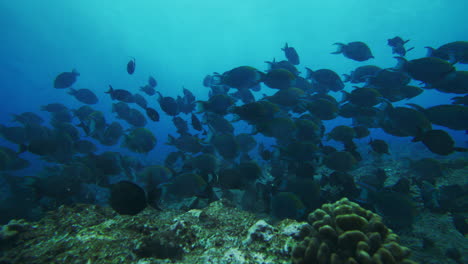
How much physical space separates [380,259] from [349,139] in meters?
4.63

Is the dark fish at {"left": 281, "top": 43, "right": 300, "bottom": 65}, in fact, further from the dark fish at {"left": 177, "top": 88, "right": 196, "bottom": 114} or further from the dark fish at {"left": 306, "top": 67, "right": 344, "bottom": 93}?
the dark fish at {"left": 177, "top": 88, "right": 196, "bottom": 114}

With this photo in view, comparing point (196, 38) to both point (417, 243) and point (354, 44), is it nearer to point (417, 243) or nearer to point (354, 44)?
point (354, 44)

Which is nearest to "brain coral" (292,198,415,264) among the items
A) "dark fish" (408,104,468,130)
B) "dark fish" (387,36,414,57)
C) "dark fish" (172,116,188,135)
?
"dark fish" (408,104,468,130)

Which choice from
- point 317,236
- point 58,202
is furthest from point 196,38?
point 317,236

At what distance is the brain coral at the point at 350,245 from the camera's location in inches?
77.5

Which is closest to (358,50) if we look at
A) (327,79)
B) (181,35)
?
(327,79)

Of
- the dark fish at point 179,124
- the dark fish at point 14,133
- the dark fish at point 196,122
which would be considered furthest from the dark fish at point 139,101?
the dark fish at point 14,133

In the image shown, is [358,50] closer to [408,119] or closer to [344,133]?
[344,133]

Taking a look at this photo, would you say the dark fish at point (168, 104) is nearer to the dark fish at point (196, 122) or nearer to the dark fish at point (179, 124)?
the dark fish at point (196, 122)

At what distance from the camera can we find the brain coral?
1.97m

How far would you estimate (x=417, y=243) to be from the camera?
372 centimetres

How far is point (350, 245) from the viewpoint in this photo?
209 cm

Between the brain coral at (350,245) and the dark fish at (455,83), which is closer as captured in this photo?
the brain coral at (350,245)

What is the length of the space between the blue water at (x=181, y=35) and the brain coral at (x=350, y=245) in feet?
82.1
